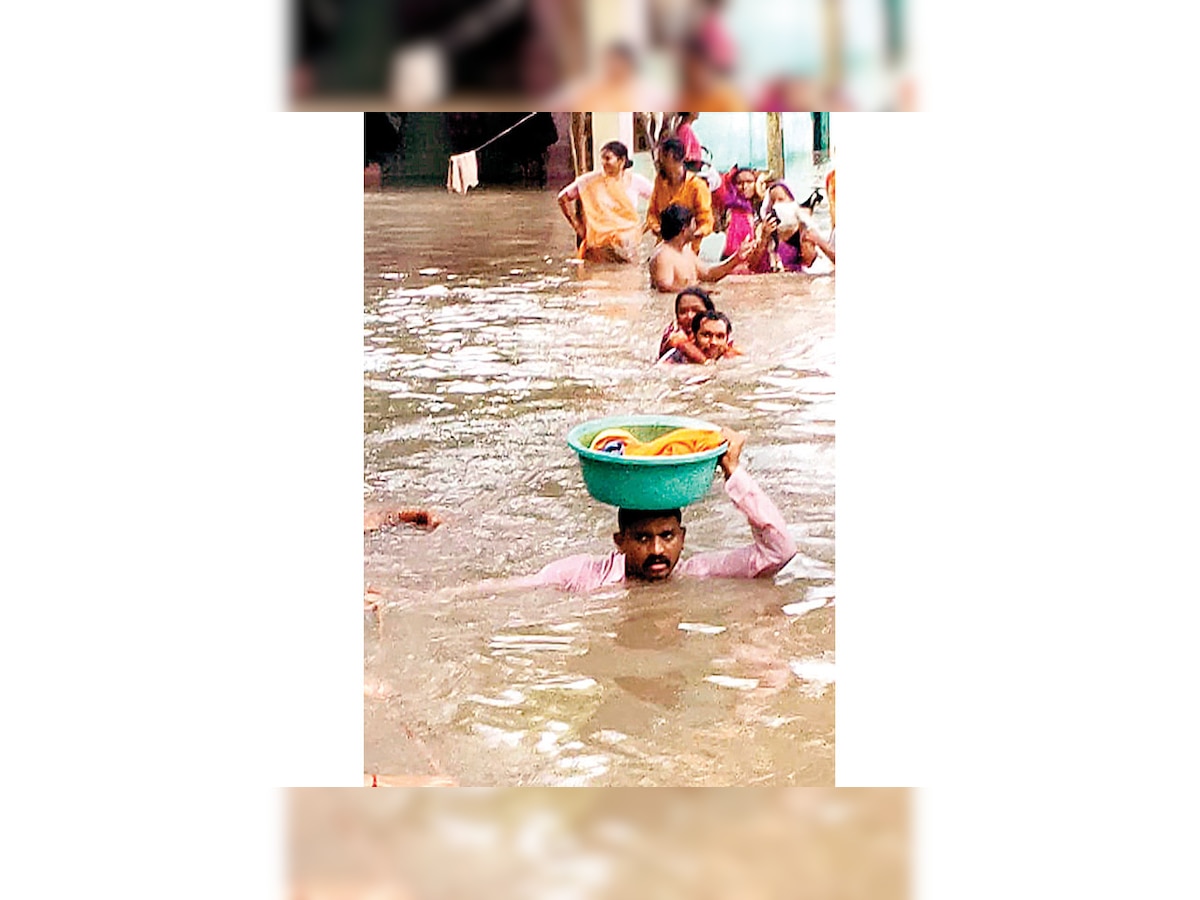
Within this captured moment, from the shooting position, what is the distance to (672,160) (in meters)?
2.14

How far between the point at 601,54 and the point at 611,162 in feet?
0.58

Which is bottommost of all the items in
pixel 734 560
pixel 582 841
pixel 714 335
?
pixel 582 841

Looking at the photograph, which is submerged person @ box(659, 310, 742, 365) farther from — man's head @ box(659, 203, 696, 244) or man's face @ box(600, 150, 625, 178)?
man's face @ box(600, 150, 625, 178)

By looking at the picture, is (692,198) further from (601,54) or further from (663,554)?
(663,554)

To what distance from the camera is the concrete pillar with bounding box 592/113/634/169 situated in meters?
2.13

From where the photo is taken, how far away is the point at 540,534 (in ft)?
7.16

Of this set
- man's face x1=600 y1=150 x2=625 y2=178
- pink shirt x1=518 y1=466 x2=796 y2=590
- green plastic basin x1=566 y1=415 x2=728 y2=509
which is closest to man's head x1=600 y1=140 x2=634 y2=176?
man's face x1=600 y1=150 x2=625 y2=178

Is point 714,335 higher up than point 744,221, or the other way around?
point 744,221

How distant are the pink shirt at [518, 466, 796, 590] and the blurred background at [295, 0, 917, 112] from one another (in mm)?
653

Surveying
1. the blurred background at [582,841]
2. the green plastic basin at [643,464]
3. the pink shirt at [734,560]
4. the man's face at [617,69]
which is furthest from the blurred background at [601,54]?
the blurred background at [582,841]

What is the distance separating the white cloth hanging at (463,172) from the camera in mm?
2143

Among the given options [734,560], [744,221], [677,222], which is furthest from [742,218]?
[734,560]
